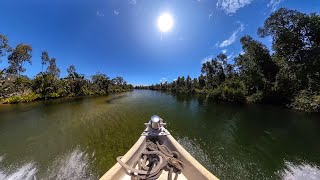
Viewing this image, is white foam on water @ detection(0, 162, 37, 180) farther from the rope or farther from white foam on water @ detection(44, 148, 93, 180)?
the rope

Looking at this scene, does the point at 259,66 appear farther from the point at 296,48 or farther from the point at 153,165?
the point at 153,165

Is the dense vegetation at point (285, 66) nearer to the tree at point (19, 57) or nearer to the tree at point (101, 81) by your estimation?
the tree at point (19, 57)

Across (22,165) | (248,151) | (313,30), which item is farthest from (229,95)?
(22,165)

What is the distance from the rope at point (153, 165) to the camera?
2.67m

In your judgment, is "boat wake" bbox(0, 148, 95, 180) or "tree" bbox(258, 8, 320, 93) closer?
"boat wake" bbox(0, 148, 95, 180)

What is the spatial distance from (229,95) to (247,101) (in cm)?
340

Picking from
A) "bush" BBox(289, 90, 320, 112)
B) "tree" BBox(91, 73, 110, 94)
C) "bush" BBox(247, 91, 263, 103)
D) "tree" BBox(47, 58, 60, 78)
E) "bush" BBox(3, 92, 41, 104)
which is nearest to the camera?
"bush" BBox(289, 90, 320, 112)

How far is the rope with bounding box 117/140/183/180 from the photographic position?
8.76 feet

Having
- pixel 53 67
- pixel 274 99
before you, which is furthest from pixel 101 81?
pixel 274 99

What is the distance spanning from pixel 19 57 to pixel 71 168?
4273 cm

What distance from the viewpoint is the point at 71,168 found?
529 centimetres

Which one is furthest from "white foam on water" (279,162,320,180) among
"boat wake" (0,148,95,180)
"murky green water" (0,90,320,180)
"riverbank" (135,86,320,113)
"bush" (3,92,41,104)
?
"bush" (3,92,41,104)

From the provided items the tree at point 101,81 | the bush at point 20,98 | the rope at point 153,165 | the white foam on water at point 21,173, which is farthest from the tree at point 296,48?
the tree at point 101,81

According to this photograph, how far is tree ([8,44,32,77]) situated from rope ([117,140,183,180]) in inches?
Answer: 1720
